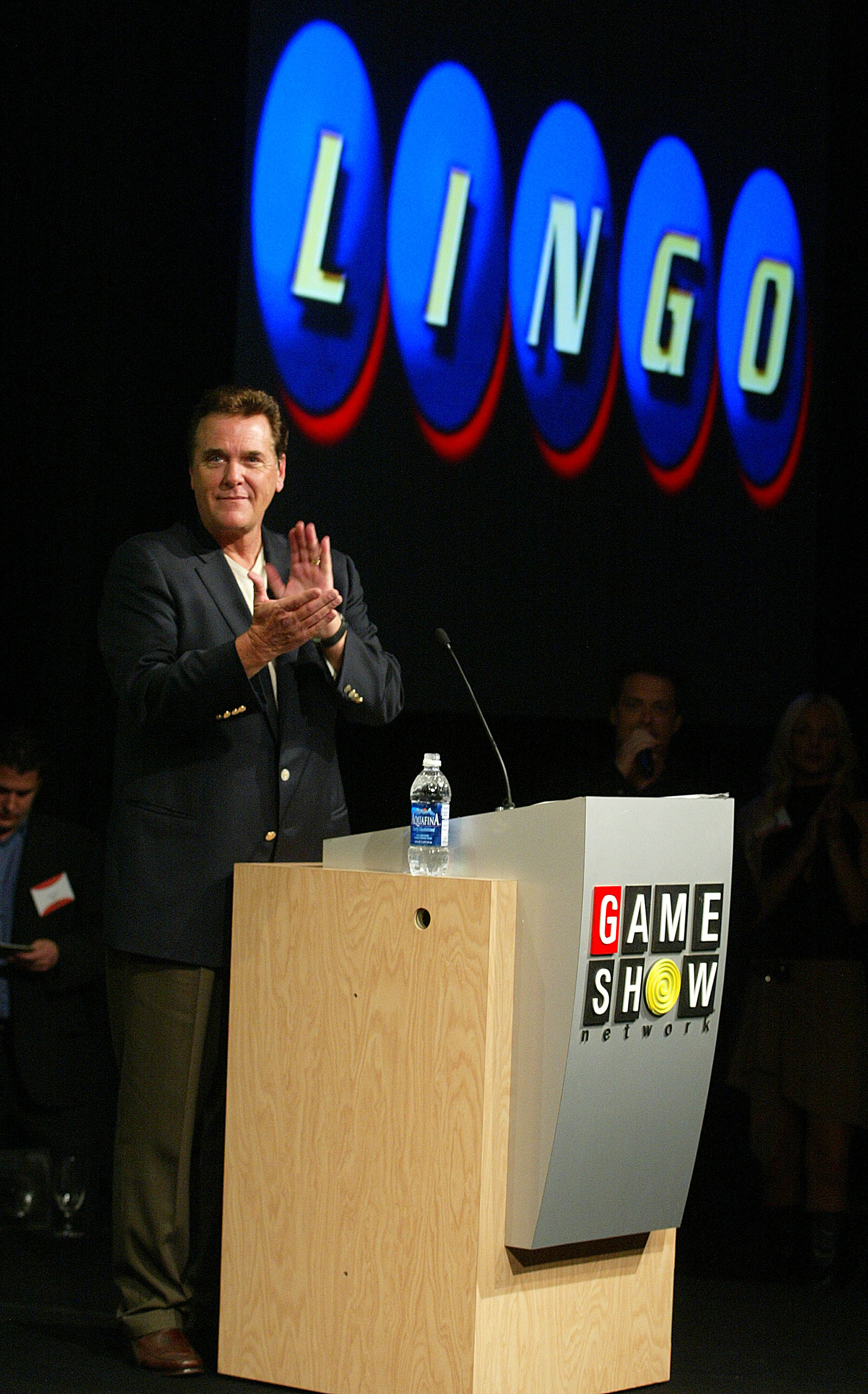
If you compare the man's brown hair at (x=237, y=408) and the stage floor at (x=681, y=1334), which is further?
the man's brown hair at (x=237, y=408)

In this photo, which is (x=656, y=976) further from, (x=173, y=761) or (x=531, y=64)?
(x=531, y=64)

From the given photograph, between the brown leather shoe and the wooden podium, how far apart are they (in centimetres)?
6

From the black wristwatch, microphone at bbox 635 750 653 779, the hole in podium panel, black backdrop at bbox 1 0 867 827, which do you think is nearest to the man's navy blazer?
the black wristwatch

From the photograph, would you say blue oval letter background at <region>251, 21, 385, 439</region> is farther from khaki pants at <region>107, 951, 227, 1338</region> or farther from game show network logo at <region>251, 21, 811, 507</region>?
khaki pants at <region>107, 951, 227, 1338</region>

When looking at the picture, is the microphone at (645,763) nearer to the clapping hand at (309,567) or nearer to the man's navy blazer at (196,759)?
the man's navy blazer at (196,759)

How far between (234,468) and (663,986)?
1189 mm

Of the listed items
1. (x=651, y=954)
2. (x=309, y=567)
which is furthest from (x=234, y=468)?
(x=651, y=954)

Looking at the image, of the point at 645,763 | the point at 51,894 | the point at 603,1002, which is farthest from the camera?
the point at 51,894

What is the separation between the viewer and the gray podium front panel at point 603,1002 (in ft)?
8.82

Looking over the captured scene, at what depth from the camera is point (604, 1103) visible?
2.76 meters

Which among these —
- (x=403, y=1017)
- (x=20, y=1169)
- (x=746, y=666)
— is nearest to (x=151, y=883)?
(x=403, y=1017)

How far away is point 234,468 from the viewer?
3.14 meters

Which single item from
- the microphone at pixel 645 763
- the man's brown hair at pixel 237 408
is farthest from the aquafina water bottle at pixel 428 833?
the microphone at pixel 645 763

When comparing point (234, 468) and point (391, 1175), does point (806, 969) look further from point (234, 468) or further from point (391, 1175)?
point (234, 468)
